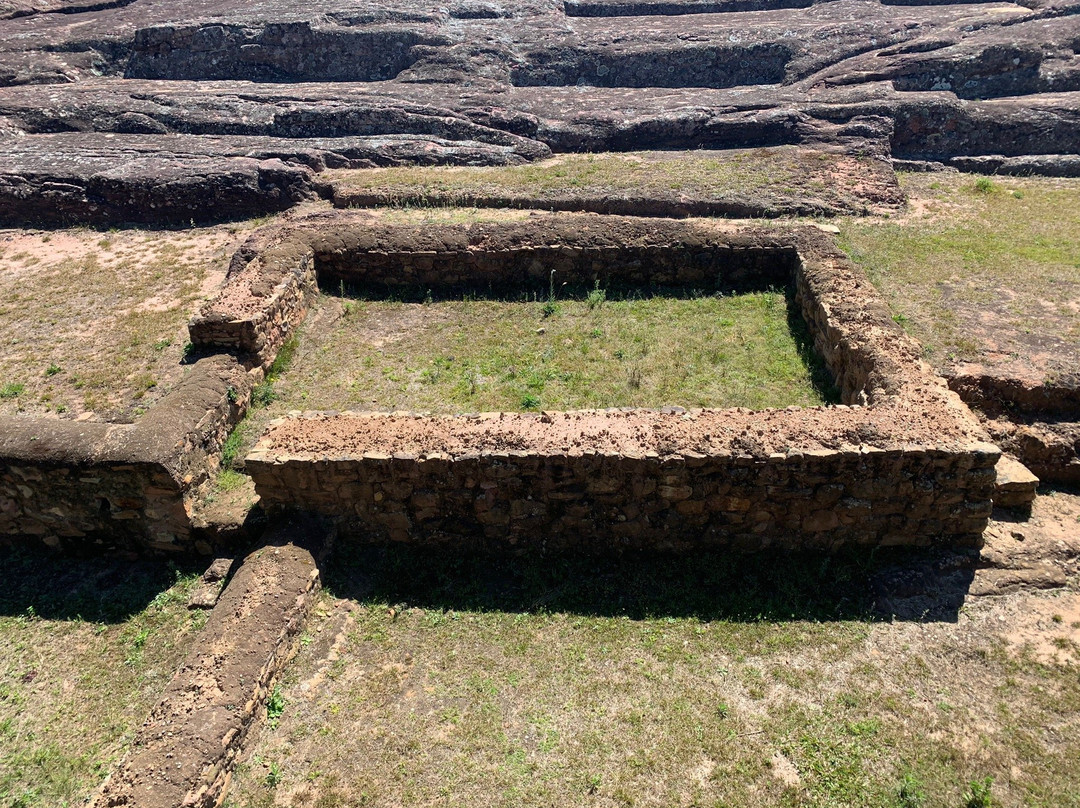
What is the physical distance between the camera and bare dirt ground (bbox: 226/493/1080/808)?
5.20m

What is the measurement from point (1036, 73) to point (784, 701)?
66.5 ft

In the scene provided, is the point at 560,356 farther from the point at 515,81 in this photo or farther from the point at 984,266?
the point at 515,81

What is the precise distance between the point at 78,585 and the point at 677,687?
5976 millimetres

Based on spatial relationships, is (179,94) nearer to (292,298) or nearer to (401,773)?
(292,298)

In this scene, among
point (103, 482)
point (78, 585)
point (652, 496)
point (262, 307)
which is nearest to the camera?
point (652, 496)

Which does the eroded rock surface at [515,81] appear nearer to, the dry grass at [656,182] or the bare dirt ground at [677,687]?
the dry grass at [656,182]

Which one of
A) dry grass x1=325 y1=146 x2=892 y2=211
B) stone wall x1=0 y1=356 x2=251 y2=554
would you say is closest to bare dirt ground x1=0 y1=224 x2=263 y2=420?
stone wall x1=0 y1=356 x2=251 y2=554

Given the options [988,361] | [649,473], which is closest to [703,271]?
[988,361]

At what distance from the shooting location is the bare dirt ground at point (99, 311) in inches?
379

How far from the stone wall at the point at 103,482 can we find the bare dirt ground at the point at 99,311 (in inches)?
65.4

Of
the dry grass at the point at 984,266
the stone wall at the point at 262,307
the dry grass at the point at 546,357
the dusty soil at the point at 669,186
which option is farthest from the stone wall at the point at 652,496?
the dusty soil at the point at 669,186

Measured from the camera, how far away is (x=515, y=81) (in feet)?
74.0

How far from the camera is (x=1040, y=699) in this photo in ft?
18.7

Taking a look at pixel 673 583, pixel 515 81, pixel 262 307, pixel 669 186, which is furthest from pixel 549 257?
pixel 515 81
